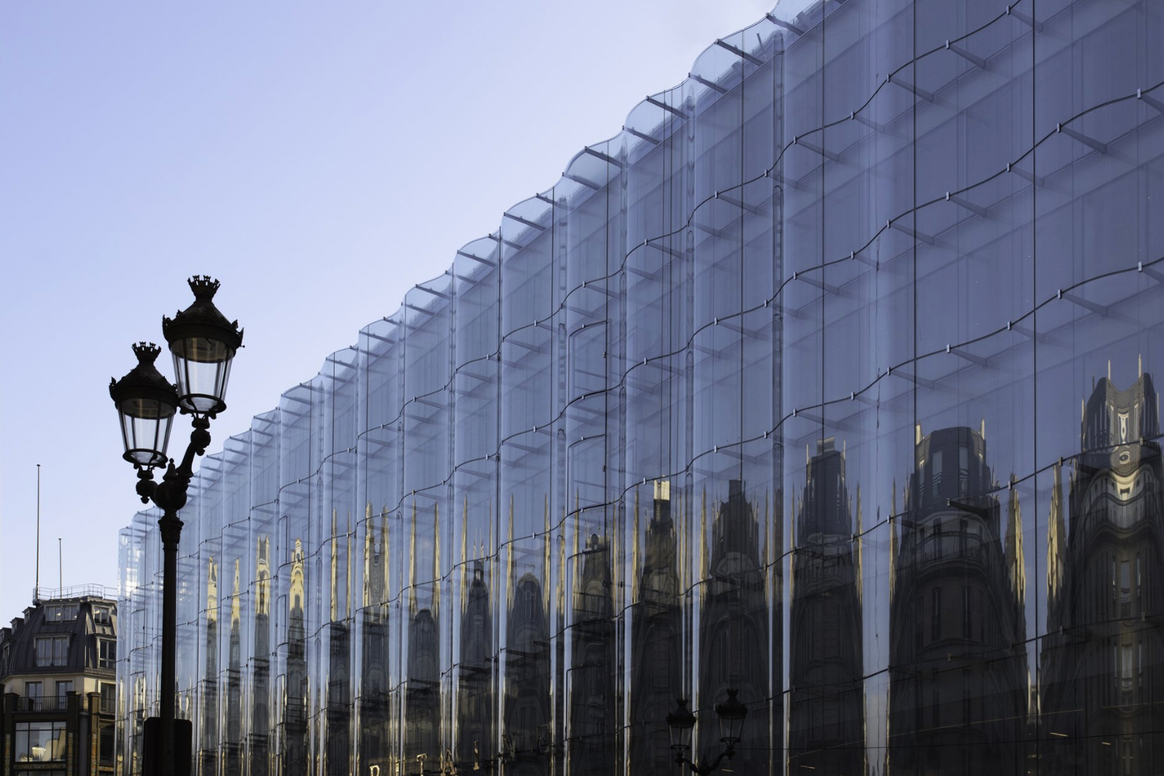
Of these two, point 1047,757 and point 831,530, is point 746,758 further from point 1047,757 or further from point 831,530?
point 1047,757

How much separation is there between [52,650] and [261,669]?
70.6 metres

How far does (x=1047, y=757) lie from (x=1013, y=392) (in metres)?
5.17

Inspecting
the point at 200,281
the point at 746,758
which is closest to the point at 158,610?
the point at 746,758

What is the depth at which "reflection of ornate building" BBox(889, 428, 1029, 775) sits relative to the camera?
23500 mm

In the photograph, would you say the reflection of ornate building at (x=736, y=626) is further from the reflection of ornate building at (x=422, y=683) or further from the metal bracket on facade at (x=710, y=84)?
the reflection of ornate building at (x=422, y=683)

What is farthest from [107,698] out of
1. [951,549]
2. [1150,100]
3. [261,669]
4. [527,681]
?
[1150,100]

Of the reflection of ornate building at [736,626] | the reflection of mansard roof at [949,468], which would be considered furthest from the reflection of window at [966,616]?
the reflection of ornate building at [736,626]

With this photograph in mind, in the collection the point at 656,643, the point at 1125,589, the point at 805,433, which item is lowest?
the point at 656,643

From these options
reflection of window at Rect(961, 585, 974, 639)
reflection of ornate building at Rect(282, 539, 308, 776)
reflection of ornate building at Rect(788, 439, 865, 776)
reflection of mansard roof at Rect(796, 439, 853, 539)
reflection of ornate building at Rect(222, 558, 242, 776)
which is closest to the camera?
reflection of window at Rect(961, 585, 974, 639)

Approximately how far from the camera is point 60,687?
11538 cm

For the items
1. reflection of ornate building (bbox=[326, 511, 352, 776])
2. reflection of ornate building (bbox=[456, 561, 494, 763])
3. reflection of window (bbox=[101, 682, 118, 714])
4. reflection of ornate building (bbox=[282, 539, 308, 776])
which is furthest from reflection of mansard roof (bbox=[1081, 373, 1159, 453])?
reflection of window (bbox=[101, 682, 118, 714])

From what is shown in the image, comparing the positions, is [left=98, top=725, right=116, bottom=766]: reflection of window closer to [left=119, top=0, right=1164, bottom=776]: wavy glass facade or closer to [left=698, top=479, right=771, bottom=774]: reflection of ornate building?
[left=119, top=0, right=1164, bottom=776]: wavy glass facade

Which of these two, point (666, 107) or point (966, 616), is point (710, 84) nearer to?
point (666, 107)

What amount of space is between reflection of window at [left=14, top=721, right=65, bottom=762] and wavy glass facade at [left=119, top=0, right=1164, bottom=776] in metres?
68.2
